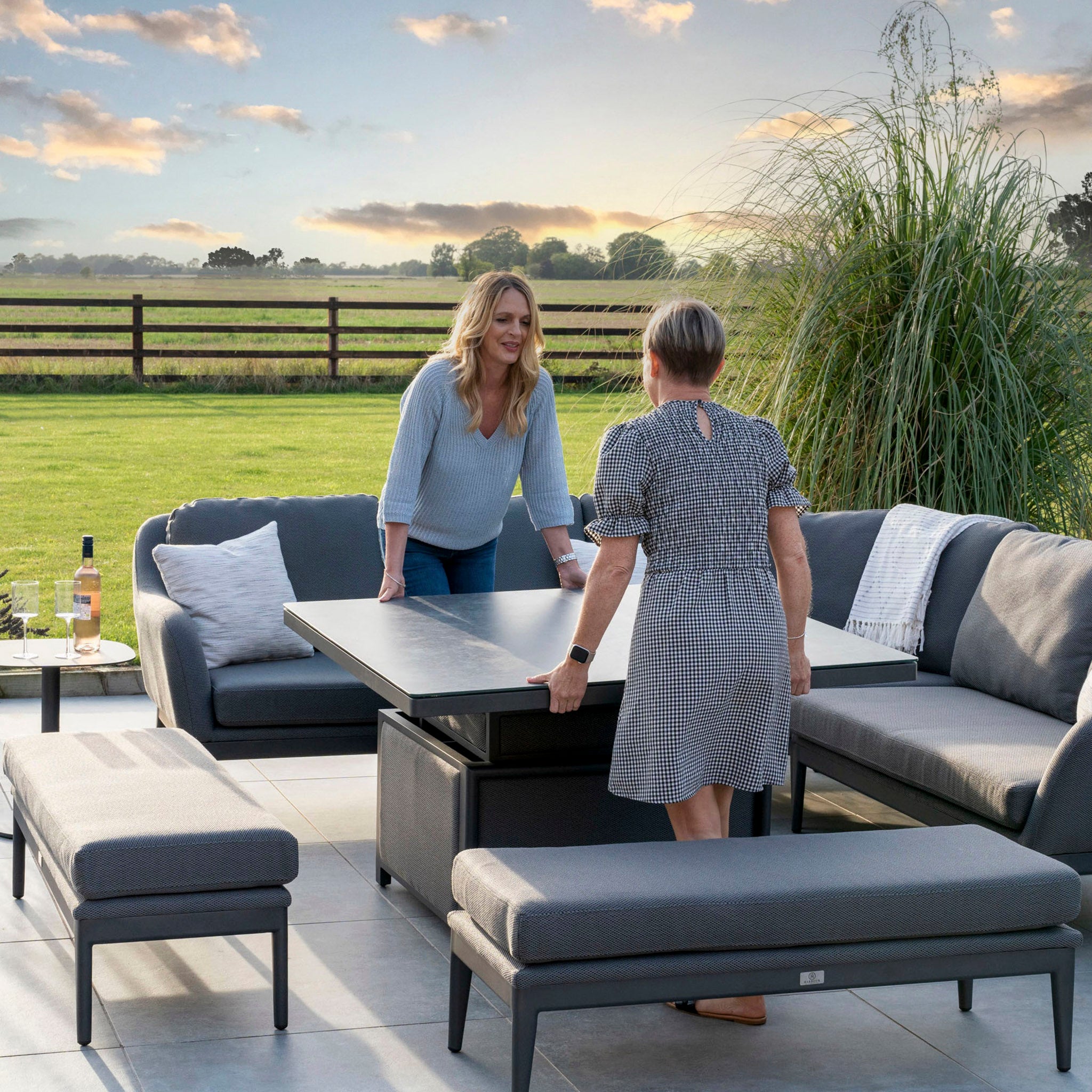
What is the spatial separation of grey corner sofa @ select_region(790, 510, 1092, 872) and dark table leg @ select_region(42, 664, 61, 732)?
1.92 metres

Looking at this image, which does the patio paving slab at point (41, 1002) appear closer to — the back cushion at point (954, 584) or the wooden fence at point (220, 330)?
the back cushion at point (954, 584)

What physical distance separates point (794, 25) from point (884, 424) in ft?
15.9

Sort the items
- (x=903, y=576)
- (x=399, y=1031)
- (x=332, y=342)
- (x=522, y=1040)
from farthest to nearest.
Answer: (x=332, y=342), (x=903, y=576), (x=399, y=1031), (x=522, y=1040)

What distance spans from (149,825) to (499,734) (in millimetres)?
713

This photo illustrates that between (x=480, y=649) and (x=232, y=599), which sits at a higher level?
(x=480, y=649)

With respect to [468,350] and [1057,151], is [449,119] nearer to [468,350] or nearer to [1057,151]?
[1057,151]

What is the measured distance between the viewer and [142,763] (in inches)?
117

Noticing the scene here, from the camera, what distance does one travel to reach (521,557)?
4547 millimetres

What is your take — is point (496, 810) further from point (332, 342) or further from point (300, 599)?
point (332, 342)

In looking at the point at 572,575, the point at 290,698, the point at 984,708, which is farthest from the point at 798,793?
the point at 290,698

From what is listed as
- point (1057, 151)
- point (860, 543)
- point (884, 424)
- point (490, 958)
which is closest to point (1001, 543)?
point (860, 543)

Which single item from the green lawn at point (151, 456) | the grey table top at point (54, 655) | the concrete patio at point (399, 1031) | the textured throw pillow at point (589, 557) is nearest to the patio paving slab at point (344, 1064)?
the concrete patio at point (399, 1031)

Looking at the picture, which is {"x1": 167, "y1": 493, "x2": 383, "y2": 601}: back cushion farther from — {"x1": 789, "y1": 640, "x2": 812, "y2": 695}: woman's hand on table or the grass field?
the grass field

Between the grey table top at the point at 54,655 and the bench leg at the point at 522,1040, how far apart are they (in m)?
1.63
